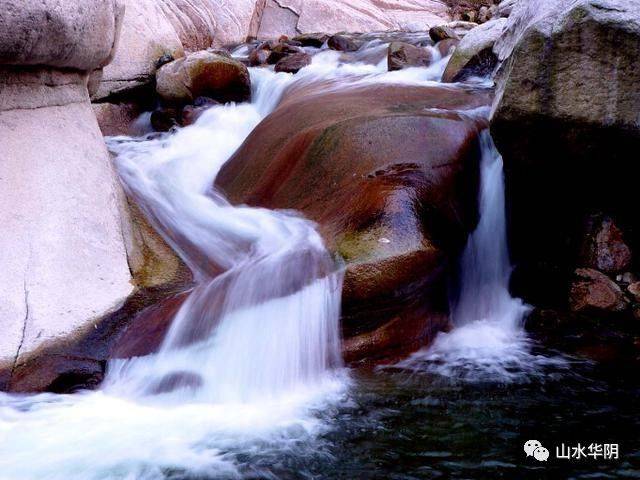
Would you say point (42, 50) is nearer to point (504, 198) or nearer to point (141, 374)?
point (141, 374)

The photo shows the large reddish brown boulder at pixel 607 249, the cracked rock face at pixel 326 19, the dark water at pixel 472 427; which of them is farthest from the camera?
the cracked rock face at pixel 326 19

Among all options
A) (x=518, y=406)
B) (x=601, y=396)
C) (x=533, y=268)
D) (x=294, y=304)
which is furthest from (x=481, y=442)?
(x=533, y=268)

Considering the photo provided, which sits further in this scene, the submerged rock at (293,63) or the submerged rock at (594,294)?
the submerged rock at (293,63)

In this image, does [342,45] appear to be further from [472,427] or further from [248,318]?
[472,427]

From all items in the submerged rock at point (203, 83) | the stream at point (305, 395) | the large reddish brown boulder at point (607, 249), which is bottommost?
the stream at point (305, 395)

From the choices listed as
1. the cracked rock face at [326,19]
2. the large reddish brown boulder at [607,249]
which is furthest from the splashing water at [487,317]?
the cracked rock face at [326,19]

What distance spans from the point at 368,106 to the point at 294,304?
2219mm

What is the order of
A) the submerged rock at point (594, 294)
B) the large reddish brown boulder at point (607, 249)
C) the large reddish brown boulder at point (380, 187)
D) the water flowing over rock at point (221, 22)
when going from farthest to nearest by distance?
the water flowing over rock at point (221, 22) → the large reddish brown boulder at point (607, 249) → the submerged rock at point (594, 294) → the large reddish brown boulder at point (380, 187)

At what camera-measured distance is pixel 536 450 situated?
2.92 meters

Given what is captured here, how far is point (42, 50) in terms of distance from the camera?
13.1 ft

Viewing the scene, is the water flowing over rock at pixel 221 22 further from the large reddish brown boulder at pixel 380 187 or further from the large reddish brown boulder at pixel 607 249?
the large reddish brown boulder at pixel 607 249

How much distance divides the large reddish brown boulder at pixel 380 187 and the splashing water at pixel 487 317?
13cm

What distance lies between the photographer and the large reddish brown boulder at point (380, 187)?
12.7 feet

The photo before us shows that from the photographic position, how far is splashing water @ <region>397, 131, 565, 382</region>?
3.80 m
